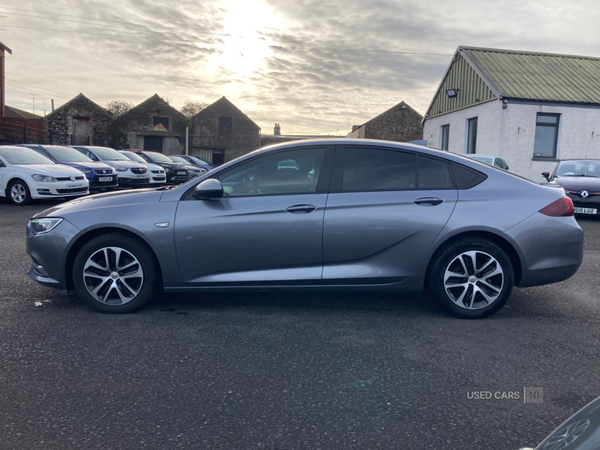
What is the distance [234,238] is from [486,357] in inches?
82.3

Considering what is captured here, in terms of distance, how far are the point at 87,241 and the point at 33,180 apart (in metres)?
9.81

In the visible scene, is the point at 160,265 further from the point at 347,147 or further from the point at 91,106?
the point at 91,106

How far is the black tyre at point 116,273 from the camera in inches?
168

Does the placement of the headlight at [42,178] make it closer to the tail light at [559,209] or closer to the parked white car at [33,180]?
the parked white car at [33,180]

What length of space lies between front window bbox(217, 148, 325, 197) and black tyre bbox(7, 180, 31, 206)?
34.8 ft

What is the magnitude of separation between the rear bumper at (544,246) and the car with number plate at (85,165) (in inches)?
542

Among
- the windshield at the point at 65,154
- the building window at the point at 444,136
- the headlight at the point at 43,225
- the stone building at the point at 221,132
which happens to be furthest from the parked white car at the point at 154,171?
the stone building at the point at 221,132

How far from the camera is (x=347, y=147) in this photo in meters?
4.46

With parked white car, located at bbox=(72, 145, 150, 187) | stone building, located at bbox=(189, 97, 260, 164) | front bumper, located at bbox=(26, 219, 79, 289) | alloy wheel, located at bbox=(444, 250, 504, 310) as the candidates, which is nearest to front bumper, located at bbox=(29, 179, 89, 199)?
parked white car, located at bbox=(72, 145, 150, 187)

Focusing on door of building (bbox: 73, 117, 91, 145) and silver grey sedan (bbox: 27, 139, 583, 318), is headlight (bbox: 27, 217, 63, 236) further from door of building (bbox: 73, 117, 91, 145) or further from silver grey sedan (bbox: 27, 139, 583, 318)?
door of building (bbox: 73, 117, 91, 145)

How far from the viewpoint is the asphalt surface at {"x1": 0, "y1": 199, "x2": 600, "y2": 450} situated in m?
2.53

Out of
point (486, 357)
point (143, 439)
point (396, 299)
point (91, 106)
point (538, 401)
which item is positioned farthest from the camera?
point (91, 106)

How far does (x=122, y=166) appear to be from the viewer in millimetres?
18031

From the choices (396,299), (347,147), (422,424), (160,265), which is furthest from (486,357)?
(160,265)
